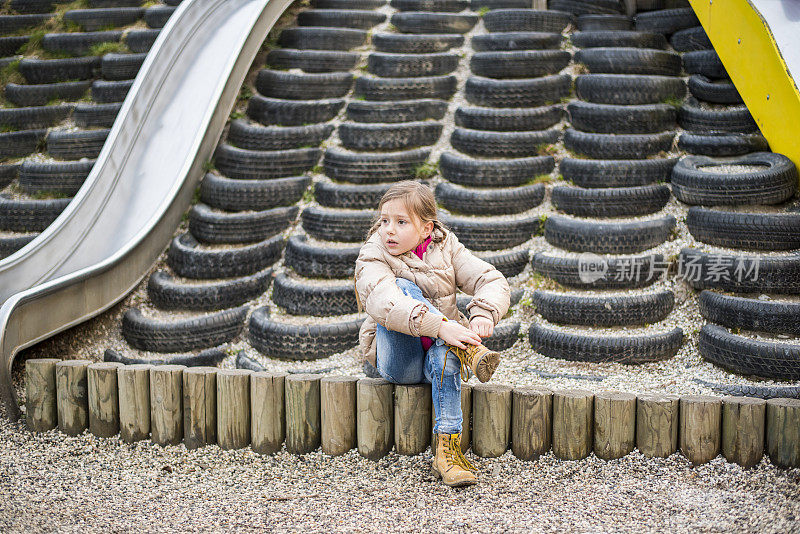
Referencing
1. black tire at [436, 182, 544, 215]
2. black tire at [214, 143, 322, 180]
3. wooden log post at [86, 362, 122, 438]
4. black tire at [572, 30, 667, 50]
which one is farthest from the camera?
black tire at [572, 30, 667, 50]

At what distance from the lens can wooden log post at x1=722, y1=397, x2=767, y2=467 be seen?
2.85 m

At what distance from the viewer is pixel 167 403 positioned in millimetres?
3279

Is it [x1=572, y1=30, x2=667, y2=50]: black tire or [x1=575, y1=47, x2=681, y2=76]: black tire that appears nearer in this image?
[x1=575, y1=47, x2=681, y2=76]: black tire

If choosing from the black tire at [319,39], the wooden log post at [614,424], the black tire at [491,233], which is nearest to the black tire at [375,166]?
the black tire at [491,233]

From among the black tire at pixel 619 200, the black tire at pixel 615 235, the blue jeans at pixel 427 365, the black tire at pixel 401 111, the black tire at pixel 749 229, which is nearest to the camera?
the blue jeans at pixel 427 365

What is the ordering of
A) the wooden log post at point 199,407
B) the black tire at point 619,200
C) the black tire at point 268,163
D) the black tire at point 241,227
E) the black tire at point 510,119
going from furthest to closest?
1. the black tire at point 510,119
2. the black tire at point 268,163
3. the black tire at point 241,227
4. the black tire at point 619,200
5. the wooden log post at point 199,407

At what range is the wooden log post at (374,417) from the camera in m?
3.04

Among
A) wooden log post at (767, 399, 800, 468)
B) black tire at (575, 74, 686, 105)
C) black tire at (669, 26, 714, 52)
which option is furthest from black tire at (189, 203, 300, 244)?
black tire at (669, 26, 714, 52)

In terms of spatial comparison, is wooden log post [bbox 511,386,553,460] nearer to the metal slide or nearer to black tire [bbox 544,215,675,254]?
black tire [bbox 544,215,675,254]

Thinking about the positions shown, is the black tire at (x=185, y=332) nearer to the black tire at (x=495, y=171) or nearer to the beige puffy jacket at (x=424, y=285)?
the beige puffy jacket at (x=424, y=285)

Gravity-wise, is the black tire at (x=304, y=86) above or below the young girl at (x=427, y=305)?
above

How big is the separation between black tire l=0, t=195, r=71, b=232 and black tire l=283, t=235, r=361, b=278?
1812 millimetres

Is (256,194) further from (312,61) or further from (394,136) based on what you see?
(312,61)

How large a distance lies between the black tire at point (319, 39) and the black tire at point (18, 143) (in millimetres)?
2125
